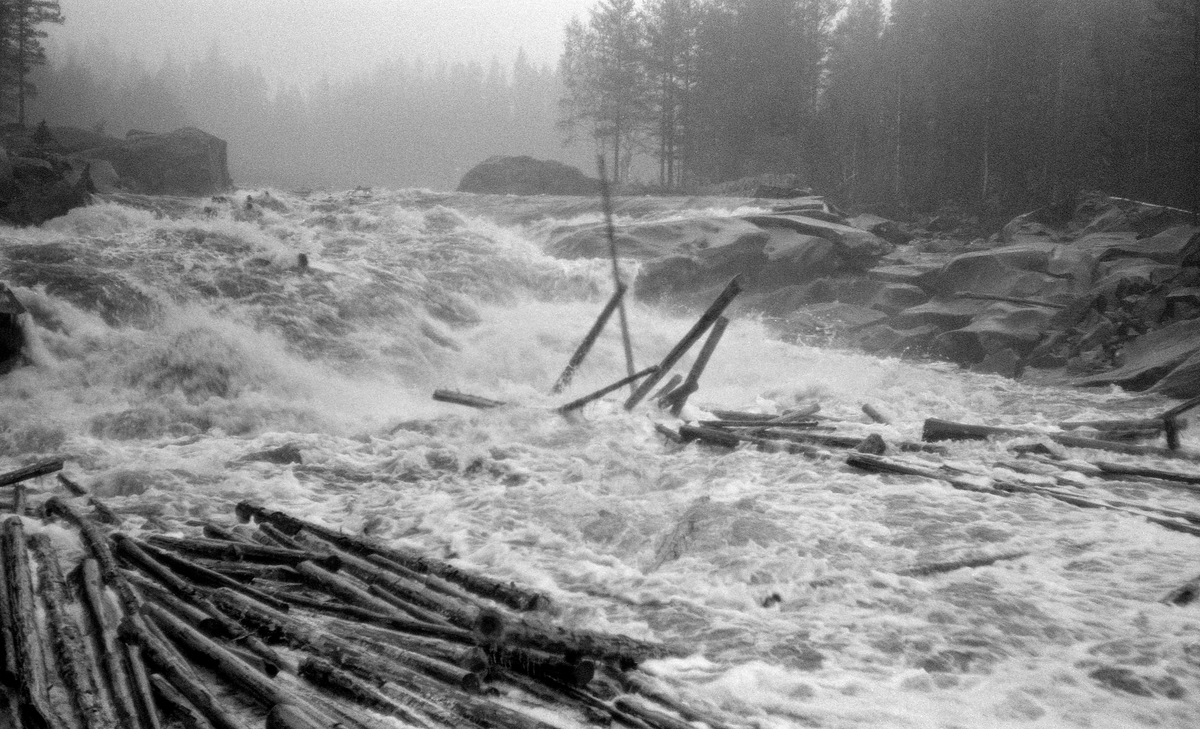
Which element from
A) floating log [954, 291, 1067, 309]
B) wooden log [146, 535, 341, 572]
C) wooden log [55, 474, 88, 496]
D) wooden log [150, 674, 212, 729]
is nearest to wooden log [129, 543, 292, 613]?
wooden log [146, 535, 341, 572]

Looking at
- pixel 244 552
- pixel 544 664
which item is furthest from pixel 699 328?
pixel 544 664

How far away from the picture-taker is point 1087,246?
2047 cm

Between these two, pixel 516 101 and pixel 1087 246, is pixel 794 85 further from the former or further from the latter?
pixel 516 101

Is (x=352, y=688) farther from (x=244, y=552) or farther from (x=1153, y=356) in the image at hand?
(x=1153, y=356)

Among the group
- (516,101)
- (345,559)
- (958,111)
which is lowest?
(345,559)

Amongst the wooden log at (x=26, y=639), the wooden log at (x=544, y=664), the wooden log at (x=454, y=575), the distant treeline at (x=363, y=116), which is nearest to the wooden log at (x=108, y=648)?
the wooden log at (x=26, y=639)

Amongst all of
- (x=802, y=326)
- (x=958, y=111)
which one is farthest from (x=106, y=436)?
(x=958, y=111)

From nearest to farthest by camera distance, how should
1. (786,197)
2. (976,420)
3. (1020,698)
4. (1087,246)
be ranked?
(1020,698), (976,420), (1087,246), (786,197)

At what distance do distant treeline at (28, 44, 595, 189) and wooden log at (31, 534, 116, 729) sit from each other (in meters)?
73.7

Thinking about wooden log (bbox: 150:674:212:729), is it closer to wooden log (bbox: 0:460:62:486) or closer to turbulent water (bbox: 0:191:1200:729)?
turbulent water (bbox: 0:191:1200:729)

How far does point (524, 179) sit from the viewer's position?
3847cm

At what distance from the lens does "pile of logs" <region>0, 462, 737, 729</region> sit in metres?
3.08

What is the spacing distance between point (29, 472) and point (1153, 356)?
17.2 metres

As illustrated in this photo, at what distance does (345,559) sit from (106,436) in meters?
6.05
